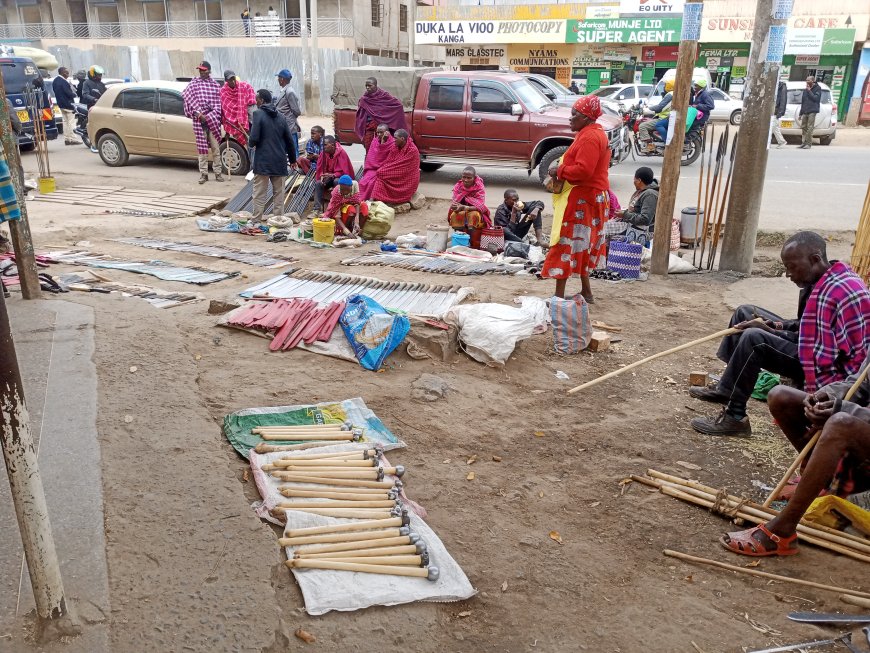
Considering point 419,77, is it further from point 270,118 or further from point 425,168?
point 270,118

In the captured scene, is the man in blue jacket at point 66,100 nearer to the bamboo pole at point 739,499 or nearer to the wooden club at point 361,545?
the wooden club at point 361,545

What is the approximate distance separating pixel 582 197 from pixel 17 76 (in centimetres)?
1310

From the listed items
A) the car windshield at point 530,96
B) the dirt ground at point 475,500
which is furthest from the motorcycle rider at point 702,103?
the dirt ground at point 475,500

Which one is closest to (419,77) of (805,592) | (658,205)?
(658,205)

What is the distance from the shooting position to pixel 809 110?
17.3 metres

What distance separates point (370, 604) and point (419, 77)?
451 inches

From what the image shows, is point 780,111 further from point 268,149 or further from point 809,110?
point 268,149

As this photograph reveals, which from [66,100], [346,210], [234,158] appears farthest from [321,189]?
[66,100]

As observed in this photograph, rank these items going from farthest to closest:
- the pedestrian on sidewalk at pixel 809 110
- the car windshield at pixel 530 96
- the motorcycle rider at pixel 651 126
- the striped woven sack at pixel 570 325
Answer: the pedestrian on sidewalk at pixel 809 110 < the motorcycle rider at pixel 651 126 < the car windshield at pixel 530 96 < the striped woven sack at pixel 570 325

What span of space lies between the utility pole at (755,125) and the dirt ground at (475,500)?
2121 mm

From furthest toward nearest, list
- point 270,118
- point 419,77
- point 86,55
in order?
point 86,55 < point 419,77 < point 270,118

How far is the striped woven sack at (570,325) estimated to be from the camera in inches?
207

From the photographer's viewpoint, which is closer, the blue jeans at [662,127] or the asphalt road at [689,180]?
the asphalt road at [689,180]

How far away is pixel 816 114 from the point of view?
1770cm
